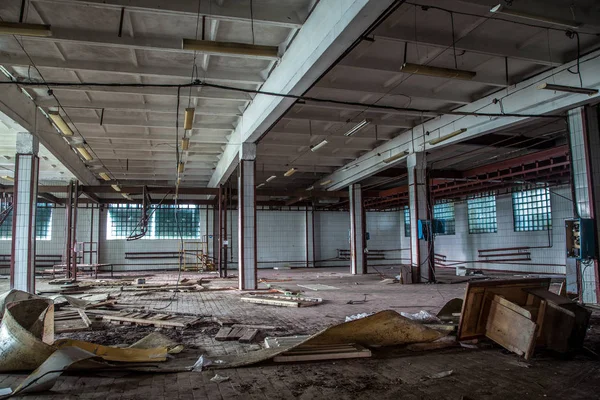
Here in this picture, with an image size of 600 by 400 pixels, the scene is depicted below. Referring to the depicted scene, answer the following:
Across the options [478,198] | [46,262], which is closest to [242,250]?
[478,198]

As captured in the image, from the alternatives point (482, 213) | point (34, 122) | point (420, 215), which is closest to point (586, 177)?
point (420, 215)

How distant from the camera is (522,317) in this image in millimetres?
4531

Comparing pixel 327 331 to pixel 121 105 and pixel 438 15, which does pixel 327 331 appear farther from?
pixel 121 105

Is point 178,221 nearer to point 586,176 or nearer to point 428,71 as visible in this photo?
point 428,71

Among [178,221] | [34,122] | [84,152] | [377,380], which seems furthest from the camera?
[178,221]

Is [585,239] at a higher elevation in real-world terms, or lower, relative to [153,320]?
higher

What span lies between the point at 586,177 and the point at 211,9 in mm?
8493

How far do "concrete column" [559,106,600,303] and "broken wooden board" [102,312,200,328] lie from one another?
8237 millimetres

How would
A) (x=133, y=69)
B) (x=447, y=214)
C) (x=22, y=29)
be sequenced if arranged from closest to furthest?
1. (x=22, y=29)
2. (x=133, y=69)
3. (x=447, y=214)

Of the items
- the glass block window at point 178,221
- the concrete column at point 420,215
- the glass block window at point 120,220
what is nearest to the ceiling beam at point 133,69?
the concrete column at point 420,215

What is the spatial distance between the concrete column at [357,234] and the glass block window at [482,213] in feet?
21.3

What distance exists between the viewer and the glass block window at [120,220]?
78.2 feet

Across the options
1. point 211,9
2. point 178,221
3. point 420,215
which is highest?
point 211,9

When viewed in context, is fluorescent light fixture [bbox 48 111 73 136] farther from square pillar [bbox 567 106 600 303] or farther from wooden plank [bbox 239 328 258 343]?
square pillar [bbox 567 106 600 303]
